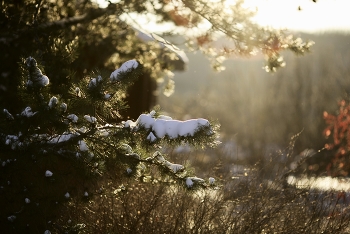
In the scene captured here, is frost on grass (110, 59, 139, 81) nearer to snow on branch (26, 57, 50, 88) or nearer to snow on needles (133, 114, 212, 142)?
snow on needles (133, 114, 212, 142)

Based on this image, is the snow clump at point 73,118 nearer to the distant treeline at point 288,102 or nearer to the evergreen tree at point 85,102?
the evergreen tree at point 85,102

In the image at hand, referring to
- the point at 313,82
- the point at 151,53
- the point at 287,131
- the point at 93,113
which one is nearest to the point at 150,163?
the point at 93,113

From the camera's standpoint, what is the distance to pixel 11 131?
4000mm

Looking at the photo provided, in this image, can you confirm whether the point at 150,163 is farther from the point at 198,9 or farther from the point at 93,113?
the point at 198,9

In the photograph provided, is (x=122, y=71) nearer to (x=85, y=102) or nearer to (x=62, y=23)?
(x=85, y=102)

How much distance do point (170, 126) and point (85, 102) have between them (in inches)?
29.0

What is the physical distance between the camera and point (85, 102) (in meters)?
3.91

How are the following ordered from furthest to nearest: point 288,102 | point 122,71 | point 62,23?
point 288,102, point 62,23, point 122,71

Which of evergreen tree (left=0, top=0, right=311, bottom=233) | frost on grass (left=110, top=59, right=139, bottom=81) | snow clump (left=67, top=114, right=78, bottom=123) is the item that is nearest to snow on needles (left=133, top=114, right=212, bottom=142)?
evergreen tree (left=0, top=0, right=311, bottom=233)

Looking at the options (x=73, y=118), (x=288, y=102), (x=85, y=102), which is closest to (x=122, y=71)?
(x=85, y=102)

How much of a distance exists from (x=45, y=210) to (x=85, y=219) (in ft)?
3.00

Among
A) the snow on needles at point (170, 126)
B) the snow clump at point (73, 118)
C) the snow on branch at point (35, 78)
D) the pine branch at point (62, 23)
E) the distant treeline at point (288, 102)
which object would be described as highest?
the snow on branch at point (35, 78)

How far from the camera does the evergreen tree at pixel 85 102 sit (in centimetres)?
384

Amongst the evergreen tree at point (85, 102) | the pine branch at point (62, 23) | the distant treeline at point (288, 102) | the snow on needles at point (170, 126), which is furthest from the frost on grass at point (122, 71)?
the distant treeline at point (288, 102)
